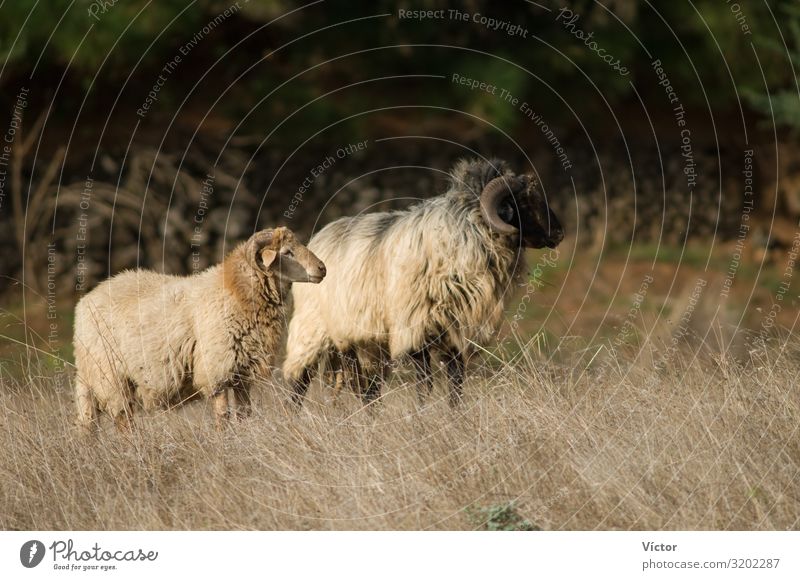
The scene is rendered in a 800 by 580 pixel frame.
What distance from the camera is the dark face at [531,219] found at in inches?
411

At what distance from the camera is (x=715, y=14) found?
821 inches

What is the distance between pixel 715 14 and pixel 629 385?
14.3m

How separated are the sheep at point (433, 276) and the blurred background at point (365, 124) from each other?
8.27 m

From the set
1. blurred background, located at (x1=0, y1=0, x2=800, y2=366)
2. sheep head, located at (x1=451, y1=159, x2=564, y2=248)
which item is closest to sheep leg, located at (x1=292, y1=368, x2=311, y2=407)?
sheep head, located at (x1=451, y1=159, x2=564, y2=248)

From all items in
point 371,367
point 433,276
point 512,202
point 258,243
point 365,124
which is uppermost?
point 365,124

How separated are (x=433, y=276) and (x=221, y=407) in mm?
2461

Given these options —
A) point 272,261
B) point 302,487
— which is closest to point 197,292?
point 272,261

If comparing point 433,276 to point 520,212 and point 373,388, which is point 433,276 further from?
point 373,388

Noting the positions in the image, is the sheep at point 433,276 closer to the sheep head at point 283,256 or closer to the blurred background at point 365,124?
the sheep head at point 283,256

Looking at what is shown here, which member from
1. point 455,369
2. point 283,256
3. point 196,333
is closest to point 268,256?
point 283,256

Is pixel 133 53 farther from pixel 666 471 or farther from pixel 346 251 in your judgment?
pixel 666 471

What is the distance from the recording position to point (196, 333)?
8.76 metres

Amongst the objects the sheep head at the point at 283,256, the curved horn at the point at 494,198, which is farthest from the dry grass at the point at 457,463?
the curved horn at the point at 494,198

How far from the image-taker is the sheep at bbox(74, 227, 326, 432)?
8.73 metres
